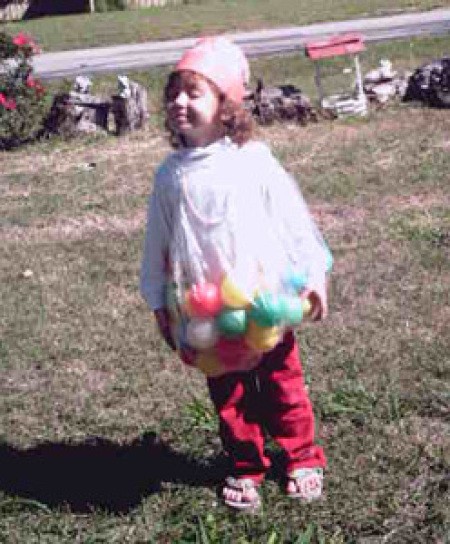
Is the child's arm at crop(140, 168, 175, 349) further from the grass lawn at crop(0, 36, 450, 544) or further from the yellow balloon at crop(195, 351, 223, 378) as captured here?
the grass lawn at crop(0, 36, 450, 544)

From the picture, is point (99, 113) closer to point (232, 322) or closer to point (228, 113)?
point (228, 113)

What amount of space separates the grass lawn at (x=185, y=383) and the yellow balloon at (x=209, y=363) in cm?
53

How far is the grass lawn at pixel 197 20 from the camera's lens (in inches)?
900

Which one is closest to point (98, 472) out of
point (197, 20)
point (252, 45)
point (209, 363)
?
Result: point (209, 363)

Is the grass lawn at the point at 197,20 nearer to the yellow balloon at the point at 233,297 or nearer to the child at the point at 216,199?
the child at the point at 216,199

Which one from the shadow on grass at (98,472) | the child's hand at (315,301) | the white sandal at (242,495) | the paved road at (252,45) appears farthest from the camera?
the paved road at (252,45)

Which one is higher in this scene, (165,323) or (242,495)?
(165,323)

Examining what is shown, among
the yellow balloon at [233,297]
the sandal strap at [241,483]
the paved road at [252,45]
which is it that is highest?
the yellow balloon at [233,297]

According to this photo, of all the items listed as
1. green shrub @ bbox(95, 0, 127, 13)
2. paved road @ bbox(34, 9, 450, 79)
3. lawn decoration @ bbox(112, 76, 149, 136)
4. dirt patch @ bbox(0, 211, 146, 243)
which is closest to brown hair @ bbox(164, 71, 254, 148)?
dirt patch @ bbox(0, 211, 146, 243)

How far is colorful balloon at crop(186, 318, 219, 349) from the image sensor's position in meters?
3.49

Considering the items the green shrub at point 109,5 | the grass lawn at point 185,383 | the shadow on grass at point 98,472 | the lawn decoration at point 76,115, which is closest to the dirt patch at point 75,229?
the grass lawn at point 185,383

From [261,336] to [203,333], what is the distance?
166 millimetres

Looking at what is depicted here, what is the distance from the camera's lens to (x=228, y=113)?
11.5 feet

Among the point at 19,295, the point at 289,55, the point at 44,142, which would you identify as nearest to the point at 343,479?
the point at 19,295
